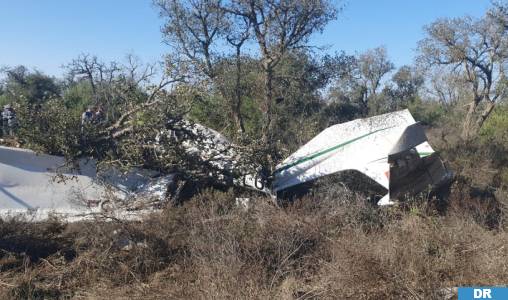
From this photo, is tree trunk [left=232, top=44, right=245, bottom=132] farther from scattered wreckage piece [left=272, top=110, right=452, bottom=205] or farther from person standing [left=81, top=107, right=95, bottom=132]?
person standing [left=81, top=107, right=95, bottom=132]

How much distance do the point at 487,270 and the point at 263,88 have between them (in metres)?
8.03

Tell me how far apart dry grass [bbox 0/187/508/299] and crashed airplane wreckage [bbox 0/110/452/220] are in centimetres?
85

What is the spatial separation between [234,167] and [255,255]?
310cm

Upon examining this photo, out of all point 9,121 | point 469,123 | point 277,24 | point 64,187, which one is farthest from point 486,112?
point 9,121

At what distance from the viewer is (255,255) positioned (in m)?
5.07

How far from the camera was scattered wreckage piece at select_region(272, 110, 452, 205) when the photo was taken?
7.39 meters

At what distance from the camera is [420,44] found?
17625 millimetres

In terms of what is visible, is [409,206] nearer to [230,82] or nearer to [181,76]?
[181,76]

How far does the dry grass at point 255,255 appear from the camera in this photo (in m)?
4.62

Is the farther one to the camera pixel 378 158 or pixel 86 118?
pixel 86 118

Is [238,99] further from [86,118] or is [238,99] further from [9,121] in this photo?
[9,121]

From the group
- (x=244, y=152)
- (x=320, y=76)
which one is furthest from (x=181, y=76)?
(x=320, y=76)

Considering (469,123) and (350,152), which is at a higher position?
(469,123)

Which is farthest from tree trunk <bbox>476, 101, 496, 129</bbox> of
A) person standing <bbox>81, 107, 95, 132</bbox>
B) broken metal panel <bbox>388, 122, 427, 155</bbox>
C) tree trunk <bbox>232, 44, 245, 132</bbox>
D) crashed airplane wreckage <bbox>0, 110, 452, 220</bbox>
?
person standing <bbox>81, 107, 95, 132</bbox>
